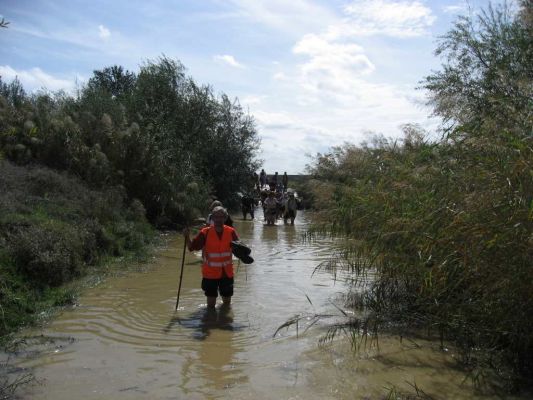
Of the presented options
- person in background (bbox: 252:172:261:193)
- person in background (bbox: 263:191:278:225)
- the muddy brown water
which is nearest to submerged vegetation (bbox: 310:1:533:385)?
the muddy brown water

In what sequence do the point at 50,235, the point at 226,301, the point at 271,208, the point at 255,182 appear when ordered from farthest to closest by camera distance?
1. the point at 255,182
2. the point at 271,208
3. the point at 50,235
4. the point at 226,301

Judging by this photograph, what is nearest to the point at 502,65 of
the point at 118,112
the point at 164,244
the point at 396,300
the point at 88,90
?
the point at 396,300

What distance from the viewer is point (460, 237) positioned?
211 inches

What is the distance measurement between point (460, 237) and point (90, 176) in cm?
1395

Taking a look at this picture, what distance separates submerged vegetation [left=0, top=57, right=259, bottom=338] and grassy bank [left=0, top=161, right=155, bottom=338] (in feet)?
0.07

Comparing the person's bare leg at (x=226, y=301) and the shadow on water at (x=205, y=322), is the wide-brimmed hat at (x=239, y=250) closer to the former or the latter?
the person's bare leg at (x=226, y=301)

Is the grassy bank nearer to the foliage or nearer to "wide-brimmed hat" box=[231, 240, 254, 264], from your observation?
the foliage

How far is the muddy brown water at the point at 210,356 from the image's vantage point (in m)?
5.62

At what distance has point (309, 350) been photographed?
6.89m

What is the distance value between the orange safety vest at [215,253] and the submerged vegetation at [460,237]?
1.65 metres

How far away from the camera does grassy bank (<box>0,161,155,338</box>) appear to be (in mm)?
8750

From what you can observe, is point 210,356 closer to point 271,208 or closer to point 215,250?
point 215,250

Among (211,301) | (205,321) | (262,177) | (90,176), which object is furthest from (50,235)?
(262,177)

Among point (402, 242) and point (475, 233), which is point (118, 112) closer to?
point (402, 242)
